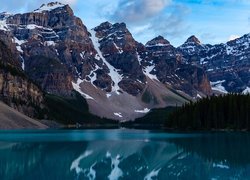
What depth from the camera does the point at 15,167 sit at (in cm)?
4266

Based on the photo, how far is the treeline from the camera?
462 feet

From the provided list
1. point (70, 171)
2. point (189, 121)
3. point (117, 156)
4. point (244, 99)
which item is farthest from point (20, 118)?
point (70, 171)

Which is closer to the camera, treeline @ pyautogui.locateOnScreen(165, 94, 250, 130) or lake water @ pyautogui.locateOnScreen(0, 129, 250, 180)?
lake water @ pyautogui.locateOnScreen(0, 129, 250, 180)

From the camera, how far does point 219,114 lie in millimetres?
145625

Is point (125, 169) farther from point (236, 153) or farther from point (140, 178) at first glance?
point (236, 153)

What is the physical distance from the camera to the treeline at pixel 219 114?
14075 centimetres

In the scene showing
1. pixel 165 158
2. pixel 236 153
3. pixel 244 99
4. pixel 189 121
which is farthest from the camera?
pixel 189 121

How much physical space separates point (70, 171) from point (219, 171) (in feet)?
43.3

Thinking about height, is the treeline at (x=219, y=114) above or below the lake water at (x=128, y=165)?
above

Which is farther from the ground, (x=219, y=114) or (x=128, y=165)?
(x=219, y=114)

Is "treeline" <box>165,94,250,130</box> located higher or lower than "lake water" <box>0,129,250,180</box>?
higher

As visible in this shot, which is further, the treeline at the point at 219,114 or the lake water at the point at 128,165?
the treeline at the point at 219,114

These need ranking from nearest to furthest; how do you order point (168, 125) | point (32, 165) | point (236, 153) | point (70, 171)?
1. point (70, 171)
2. point (32, 165)
3. point (236, 153)
4. point (168, 125)

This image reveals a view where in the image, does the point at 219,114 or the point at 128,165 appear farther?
the point at 219,114
